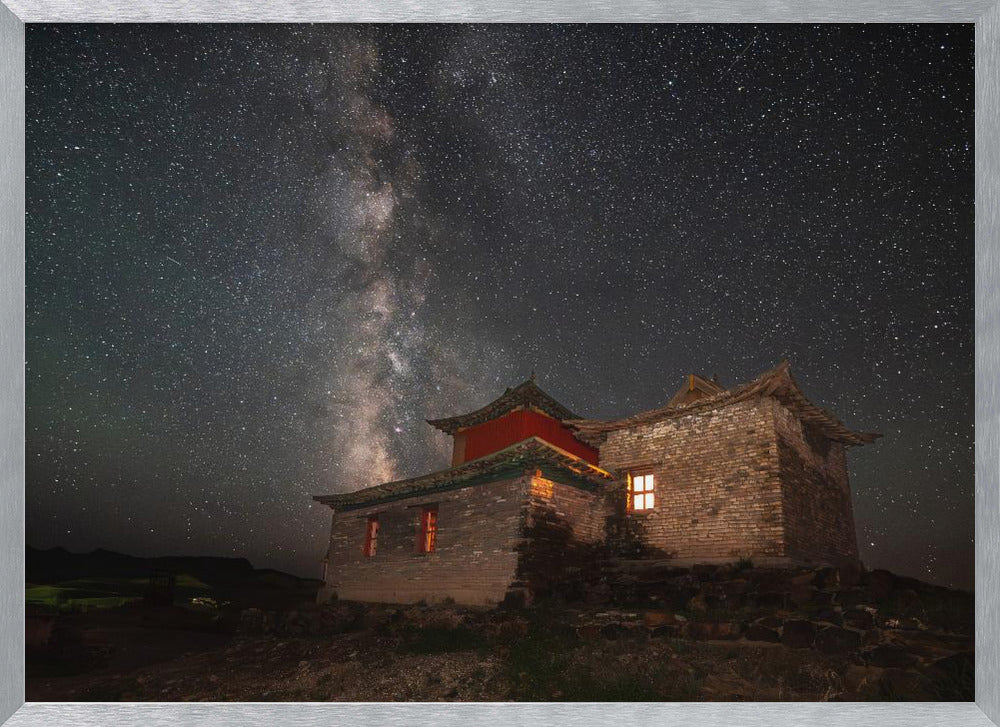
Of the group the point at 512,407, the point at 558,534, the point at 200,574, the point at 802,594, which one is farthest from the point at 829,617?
the point at 200,574

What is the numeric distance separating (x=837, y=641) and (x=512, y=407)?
11.1ft

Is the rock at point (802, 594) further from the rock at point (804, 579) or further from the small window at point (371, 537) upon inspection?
the small window at point (371, 537)

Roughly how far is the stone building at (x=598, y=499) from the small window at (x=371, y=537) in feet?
0.05

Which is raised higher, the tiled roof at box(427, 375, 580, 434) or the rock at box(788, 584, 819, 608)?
the tiled roof at box(427, 375, 580, 434)

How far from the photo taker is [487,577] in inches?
236

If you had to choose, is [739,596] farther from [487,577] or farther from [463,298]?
[463,298]

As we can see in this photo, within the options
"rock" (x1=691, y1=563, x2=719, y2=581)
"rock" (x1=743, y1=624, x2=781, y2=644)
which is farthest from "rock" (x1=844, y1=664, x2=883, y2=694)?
"rock" (x1=691, y1=563, x2=719, y2=581)

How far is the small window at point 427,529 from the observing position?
661cm

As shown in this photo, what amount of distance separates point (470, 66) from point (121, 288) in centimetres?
284

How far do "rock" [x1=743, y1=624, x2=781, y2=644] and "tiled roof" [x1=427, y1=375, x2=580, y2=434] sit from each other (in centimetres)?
232

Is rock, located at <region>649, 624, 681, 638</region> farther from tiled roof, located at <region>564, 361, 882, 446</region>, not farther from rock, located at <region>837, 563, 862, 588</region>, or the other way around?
tiled roof, located at <region>564, 361, 882, 446</region>

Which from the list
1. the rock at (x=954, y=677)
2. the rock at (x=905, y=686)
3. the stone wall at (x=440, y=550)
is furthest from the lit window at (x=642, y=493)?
the rock at (x=954, y=677)

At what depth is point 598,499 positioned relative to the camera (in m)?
6.39

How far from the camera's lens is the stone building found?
5.36m
